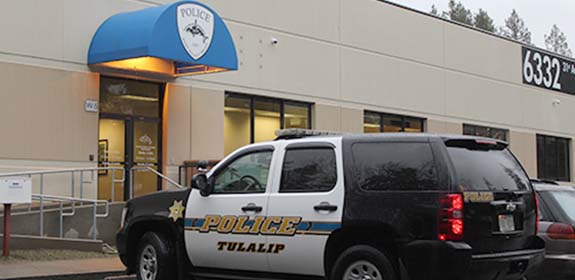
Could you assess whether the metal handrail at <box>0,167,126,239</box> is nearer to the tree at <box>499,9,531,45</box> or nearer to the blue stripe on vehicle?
the blue stripe on vehicle

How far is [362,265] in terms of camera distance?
8.05 metres

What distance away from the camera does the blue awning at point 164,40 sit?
1555cm

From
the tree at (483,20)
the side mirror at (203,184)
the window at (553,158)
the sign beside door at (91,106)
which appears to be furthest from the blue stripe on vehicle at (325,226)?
the tree at (483,20)

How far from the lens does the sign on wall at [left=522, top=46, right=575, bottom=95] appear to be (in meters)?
31.3

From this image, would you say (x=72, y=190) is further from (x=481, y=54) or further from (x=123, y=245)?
(x=481, y=54)

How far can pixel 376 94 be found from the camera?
79.2 feet

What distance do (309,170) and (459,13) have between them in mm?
87622

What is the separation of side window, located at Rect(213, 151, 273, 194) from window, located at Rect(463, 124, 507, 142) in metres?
19.5

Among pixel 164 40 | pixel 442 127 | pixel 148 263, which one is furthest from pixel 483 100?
pixel 148 263

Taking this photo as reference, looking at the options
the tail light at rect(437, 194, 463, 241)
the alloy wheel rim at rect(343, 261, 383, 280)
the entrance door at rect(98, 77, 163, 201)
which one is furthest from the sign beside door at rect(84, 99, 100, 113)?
the tail light at rect(437, 194, 463, 241)

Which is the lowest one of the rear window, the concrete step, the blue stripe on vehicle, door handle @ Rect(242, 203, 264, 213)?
the concrete step

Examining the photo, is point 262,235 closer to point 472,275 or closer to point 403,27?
point 472,275

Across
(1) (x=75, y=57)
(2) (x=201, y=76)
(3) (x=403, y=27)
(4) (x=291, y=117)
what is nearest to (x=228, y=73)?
(2) (x=201, y=76)

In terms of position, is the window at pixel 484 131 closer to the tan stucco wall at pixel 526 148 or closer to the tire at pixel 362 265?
the tan stucco wall at pixel 526 148
